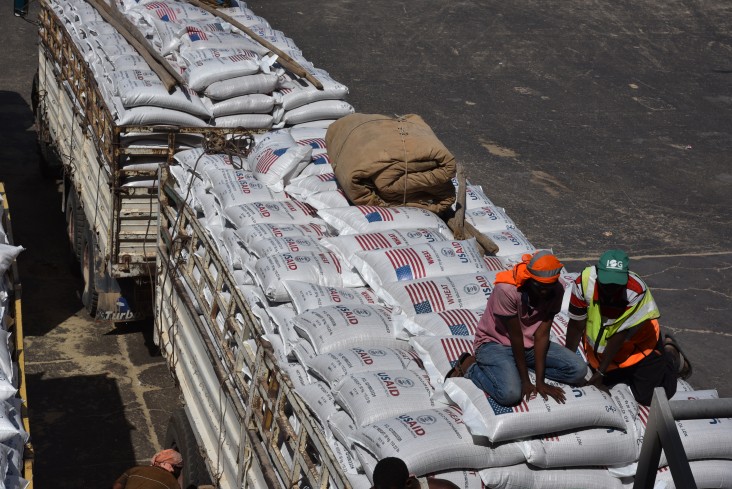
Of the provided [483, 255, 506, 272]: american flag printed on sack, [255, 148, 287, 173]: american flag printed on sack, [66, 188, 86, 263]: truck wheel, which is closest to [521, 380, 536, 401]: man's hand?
[483, 255, 506, 272]: american flag printed on sack

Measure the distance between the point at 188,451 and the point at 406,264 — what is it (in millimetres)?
1777

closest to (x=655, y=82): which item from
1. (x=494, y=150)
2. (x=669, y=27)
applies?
(x=669, y=27)

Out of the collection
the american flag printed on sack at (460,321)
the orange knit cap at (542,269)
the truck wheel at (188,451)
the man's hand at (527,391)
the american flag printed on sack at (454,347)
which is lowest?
the truck wheel at (188,451)

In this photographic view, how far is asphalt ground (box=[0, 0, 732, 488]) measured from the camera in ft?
25.9

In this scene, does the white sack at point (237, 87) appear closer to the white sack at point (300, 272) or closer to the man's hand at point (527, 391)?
the white sack at point (300, 272)

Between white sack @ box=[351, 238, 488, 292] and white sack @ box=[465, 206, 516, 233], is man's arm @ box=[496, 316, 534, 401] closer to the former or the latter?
white sack @ box=[351, 238, 488, 292]

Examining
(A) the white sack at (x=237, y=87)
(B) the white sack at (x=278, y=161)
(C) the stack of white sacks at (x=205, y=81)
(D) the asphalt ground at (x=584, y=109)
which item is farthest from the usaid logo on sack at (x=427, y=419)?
(D) the asphalt ground at (x=584, y=109)

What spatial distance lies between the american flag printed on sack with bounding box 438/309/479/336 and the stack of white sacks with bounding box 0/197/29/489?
203cm

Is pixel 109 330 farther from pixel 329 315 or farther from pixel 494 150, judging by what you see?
pixel 494 150

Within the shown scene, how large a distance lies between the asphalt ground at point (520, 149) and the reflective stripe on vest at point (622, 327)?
3.80 metres

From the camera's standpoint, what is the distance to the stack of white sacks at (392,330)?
4082mm

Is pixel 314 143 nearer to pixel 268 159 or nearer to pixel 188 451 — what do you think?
pixel 268 159

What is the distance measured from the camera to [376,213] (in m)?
5.96

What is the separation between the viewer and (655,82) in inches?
663
